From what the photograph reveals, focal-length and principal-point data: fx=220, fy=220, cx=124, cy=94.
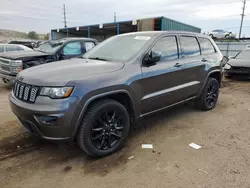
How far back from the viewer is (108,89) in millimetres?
3010

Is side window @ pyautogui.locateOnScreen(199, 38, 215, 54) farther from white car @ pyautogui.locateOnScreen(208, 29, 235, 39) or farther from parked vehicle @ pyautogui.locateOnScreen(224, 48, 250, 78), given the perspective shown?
white car @ pyautogui.locateOnScreen(208, 29, 235, 39)

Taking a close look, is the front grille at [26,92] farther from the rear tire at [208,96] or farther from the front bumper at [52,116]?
the rear tire at [208,96]

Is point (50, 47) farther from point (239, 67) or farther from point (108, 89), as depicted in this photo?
point (239, 67)

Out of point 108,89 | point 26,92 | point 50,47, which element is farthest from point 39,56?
point 108,89

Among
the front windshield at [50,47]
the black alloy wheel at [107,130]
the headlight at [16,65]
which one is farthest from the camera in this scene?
the front windshield at [50,47]

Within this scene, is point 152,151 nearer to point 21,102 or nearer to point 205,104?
point 21,102

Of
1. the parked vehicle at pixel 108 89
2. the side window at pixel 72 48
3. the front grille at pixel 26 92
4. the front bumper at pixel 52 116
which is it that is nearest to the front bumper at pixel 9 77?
the side window at pixel 72 48

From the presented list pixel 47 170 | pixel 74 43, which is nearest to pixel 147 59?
pixel 47 170

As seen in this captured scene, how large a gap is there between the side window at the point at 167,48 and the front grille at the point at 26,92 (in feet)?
6.59

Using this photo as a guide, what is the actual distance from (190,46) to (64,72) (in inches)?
110

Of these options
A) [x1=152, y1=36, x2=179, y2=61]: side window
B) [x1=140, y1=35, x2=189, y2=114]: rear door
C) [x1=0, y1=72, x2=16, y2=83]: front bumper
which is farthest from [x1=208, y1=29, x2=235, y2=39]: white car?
[x1=140, y1=35, x2=189, y2=114]: rear door

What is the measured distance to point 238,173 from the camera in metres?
2.82

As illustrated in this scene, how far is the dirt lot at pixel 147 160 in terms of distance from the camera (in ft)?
8.76

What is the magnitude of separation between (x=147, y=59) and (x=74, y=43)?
16.8 feet
